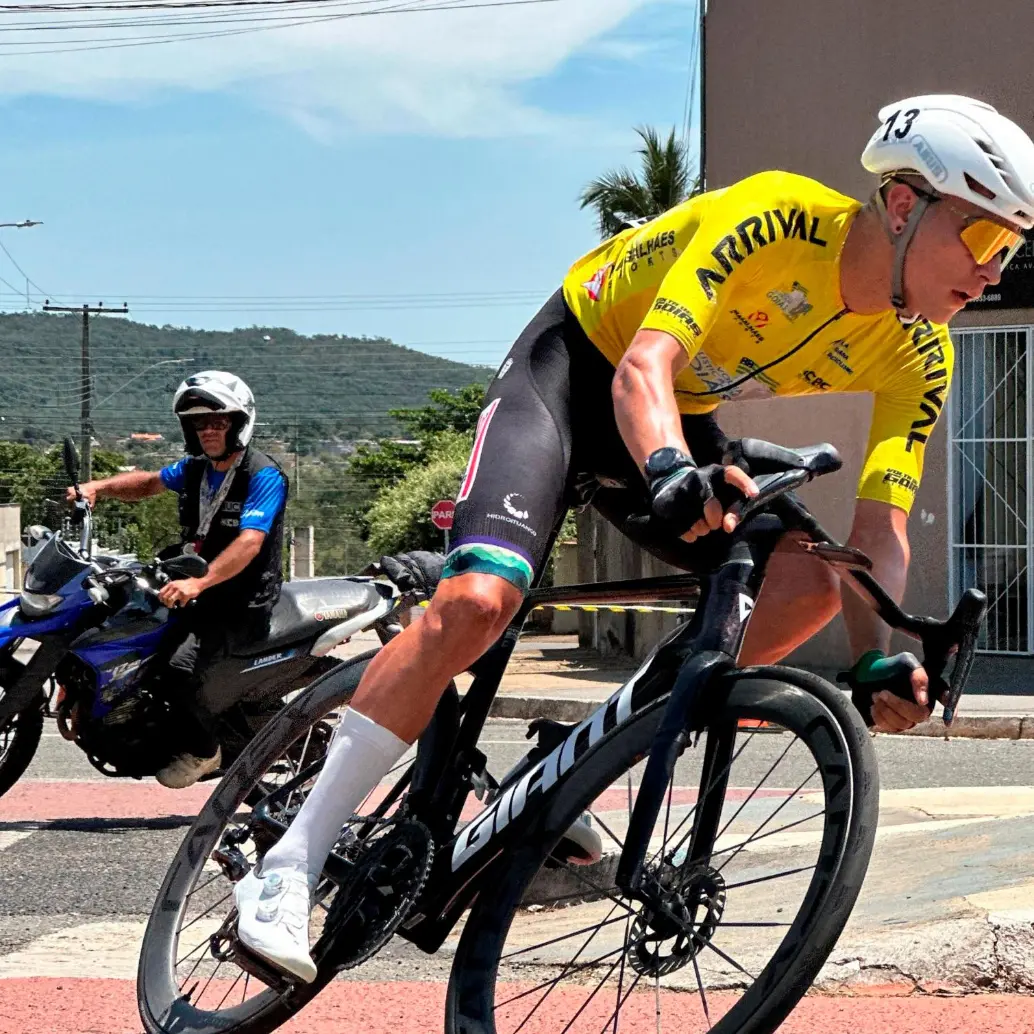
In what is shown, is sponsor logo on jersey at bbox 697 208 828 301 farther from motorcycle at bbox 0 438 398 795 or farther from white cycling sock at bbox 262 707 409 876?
motorcycle at bbox 0 438 398 795

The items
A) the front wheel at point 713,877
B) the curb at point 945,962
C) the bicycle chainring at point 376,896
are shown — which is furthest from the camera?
the curb at point 945,962

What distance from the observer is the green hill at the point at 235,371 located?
114 meters

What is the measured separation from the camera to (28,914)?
17.5 ft

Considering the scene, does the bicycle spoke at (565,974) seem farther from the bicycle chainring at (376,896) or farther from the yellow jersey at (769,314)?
the yellow jersey at (769,314)

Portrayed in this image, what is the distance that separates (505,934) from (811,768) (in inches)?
26.4

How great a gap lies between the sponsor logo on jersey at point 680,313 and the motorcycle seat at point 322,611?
3633 millimetres

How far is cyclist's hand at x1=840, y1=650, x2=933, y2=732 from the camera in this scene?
120 inches

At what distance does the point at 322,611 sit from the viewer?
6.77 m

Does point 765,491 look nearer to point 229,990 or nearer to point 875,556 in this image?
point 875,556

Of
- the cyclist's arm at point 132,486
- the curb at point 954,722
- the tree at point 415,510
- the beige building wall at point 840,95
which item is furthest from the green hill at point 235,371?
the cyclist's arm at point 132,486

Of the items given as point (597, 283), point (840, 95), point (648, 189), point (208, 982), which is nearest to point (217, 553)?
point (208, 982)

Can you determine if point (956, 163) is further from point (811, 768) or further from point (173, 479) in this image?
point (173, 479)

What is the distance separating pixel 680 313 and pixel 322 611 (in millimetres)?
3910

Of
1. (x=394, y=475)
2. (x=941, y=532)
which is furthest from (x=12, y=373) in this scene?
(x=941, y=532)
